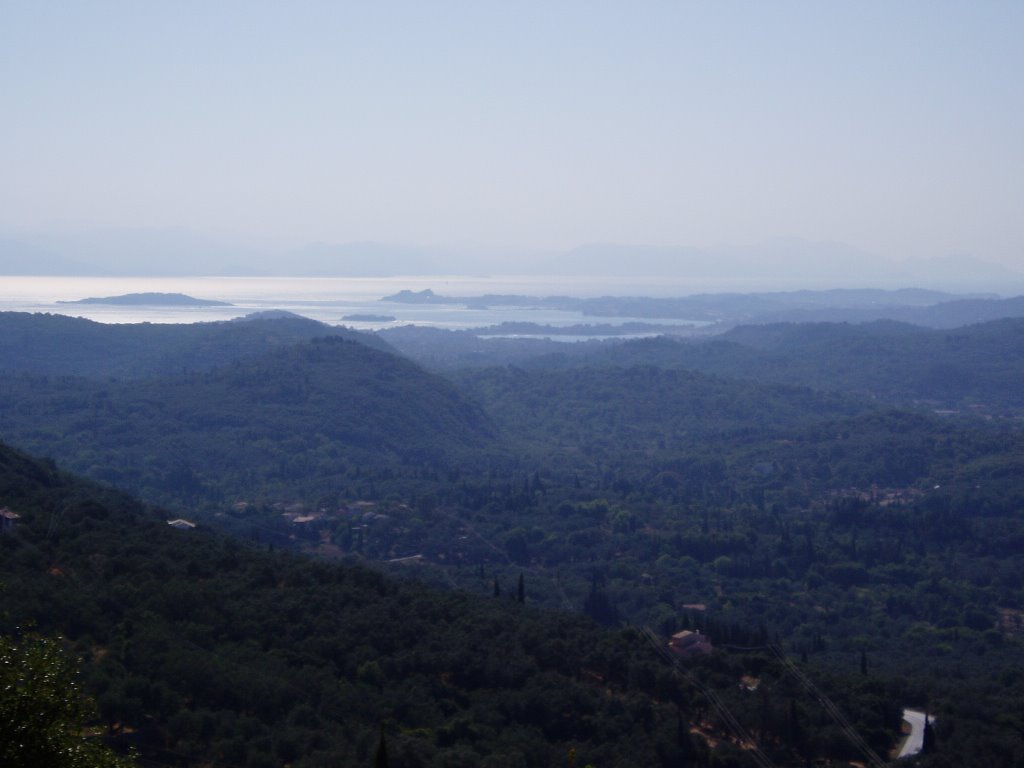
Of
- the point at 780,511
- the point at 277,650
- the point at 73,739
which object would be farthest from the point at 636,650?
the point at 780,511

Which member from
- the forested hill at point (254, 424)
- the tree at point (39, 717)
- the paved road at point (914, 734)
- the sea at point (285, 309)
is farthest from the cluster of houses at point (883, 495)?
the sea at point (285, 309)

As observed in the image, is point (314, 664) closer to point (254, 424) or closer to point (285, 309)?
point (254, 424)

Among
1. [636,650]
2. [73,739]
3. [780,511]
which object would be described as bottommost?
[780,511]

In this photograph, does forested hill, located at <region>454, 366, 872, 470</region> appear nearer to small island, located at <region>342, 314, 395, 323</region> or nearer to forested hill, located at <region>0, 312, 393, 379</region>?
forested hill, located at <region>0, 312, 393, 379</region>

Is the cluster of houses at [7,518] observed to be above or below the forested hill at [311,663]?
above

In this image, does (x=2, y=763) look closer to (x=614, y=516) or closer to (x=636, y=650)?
(x=636, y=650)

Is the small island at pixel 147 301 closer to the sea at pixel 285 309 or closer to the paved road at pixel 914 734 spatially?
the sea at pixel 285 309
